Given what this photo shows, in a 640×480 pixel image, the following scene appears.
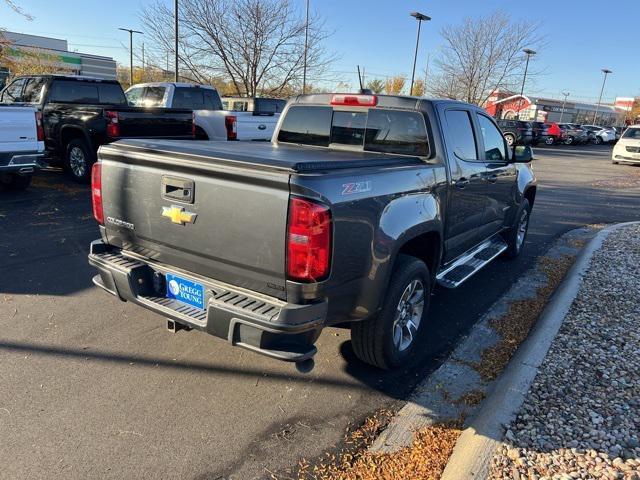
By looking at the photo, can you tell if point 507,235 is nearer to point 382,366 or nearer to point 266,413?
point 382,366

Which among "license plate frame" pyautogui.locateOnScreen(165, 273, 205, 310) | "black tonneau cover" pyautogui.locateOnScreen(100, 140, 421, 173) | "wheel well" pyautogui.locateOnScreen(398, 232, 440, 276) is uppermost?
"black tonneau cover" pyautogui.locateOnScreen(100, 140, 421, 173)

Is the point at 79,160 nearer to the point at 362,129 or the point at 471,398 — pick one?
the point at 362,129

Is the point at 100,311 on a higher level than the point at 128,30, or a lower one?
lower

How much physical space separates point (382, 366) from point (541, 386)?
3.52 ft

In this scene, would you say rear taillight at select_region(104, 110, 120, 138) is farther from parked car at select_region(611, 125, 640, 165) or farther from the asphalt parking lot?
parked car at select_region(611, 125, 640, 165)

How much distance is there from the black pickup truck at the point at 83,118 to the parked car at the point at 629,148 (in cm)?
2098

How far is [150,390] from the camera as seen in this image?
3.22 metres

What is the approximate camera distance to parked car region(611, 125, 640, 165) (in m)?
22.2

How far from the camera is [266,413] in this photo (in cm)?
307

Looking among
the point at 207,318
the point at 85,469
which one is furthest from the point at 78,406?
the point at 207,318

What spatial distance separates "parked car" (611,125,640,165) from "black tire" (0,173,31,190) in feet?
78.6

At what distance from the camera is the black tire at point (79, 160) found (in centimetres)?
931

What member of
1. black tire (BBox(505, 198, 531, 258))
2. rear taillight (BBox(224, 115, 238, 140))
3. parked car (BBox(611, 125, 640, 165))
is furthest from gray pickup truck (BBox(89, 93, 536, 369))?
parked car (BBox(611, 125, 640, 165))

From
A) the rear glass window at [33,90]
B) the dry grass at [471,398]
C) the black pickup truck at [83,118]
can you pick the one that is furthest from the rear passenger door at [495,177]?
the rear glass window at [33,90]
